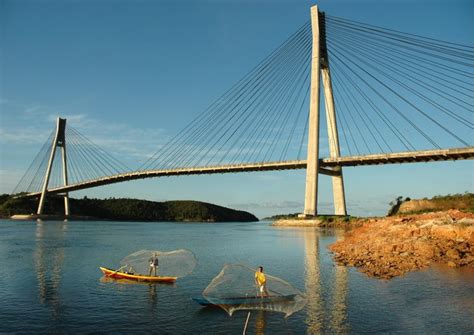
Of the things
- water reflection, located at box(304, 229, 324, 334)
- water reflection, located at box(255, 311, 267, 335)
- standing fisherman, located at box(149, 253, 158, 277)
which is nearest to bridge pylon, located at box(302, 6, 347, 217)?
water reflection, located at box(304, 229, 324, 334)

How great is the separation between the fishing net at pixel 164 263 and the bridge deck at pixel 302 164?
51.4m

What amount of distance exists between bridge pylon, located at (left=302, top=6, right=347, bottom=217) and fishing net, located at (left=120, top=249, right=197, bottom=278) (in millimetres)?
48723

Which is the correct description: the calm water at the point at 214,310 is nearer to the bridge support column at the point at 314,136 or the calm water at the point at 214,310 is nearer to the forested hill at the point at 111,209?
the bridge support column at the point at 314,136

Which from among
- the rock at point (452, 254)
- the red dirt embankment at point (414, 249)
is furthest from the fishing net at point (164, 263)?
the rock at point (452, 254)

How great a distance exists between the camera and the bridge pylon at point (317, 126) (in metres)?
71.4

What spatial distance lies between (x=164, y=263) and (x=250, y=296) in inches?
342

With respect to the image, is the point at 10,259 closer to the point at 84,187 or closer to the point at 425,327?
the point at 425,327

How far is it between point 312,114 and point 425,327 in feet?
194

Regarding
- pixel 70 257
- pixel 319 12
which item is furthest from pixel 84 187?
pixel 70 257

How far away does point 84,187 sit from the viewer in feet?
344

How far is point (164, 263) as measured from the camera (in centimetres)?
2434

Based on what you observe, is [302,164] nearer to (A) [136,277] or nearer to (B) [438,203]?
(B) [438,203]

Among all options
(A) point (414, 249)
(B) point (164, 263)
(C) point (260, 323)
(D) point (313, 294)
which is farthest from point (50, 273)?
(A) point (414, 249)

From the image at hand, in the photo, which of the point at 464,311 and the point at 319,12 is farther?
the point at 319,12
